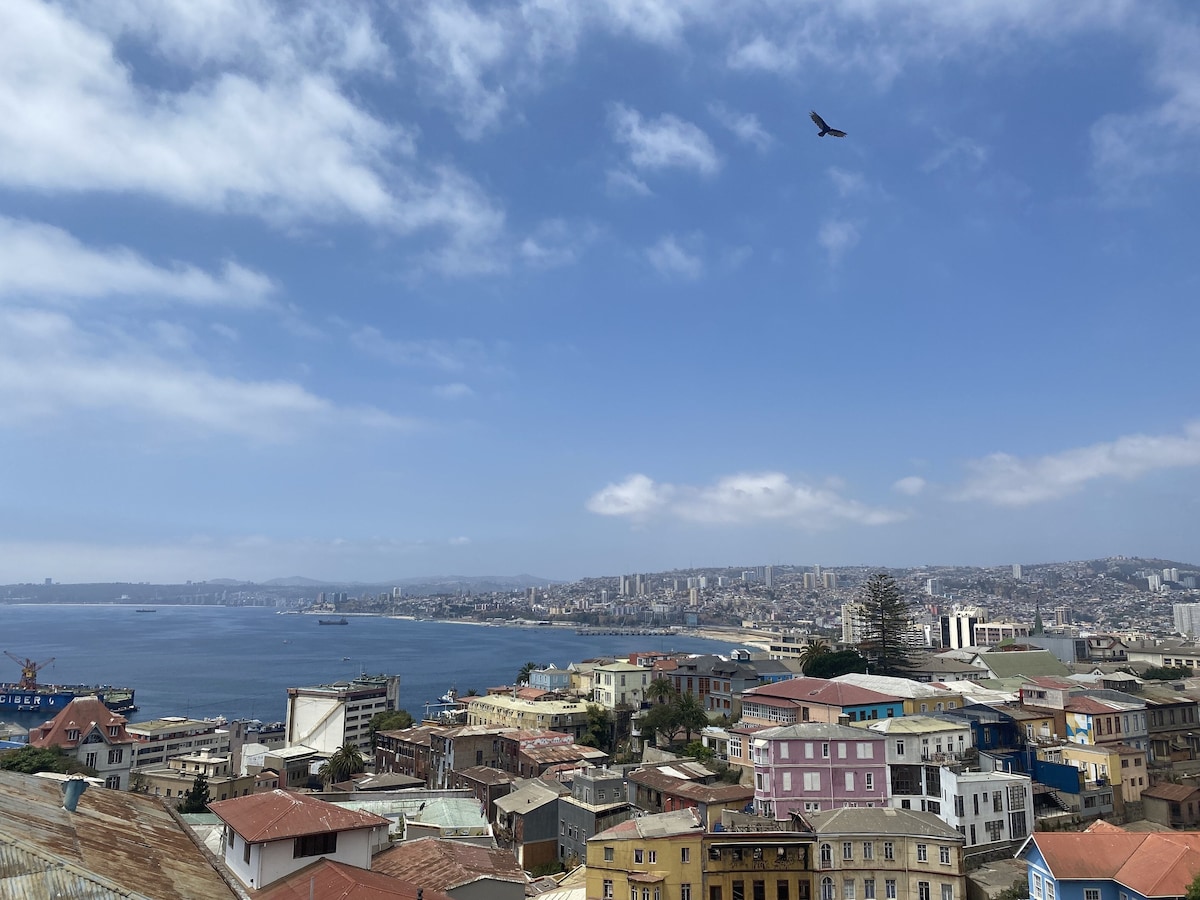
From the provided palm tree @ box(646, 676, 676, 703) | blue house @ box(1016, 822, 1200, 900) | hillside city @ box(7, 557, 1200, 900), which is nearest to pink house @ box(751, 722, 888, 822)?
hillside city @ box(7, 557, 1200, 900)

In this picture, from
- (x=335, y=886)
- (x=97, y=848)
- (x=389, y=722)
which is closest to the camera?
(x=97, y=848)

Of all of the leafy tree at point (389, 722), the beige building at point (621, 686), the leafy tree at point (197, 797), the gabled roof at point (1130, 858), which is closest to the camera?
the gabled roof at point (1130, 858)

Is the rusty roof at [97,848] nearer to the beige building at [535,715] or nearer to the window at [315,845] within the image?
the window at [315,845]

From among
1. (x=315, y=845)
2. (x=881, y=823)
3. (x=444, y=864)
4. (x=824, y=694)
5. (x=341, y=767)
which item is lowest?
(x=341, y=767)

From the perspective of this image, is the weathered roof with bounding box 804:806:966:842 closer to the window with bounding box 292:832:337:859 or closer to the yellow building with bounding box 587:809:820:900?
the yellow building with bounding box 587:809:820:900

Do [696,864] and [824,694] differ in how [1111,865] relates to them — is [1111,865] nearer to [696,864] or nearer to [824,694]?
[696,864]

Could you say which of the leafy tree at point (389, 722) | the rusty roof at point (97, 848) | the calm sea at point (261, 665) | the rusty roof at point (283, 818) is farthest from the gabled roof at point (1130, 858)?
the calm sea at point (261, 665)

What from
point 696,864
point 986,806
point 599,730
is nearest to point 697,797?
point 696,864
